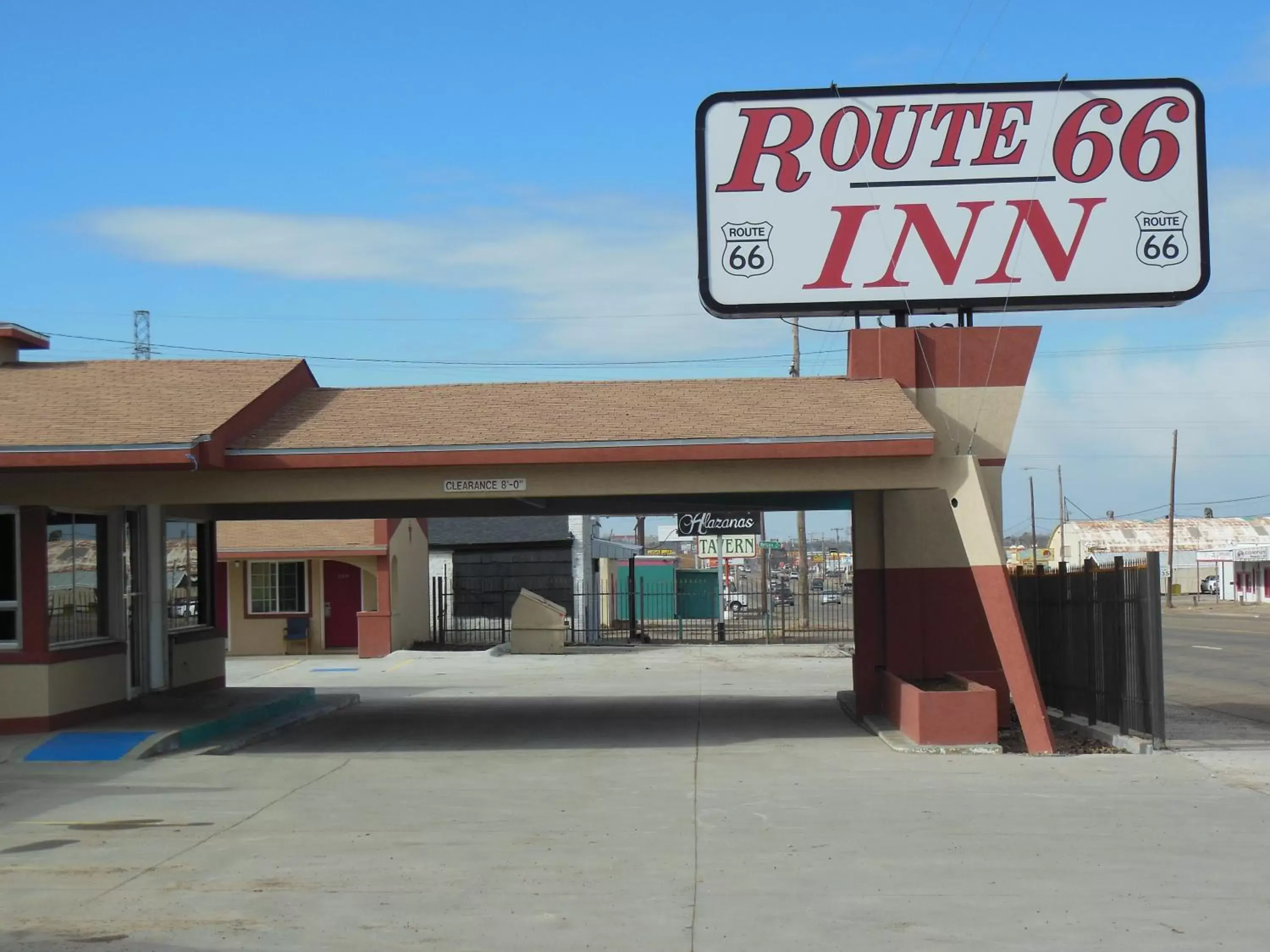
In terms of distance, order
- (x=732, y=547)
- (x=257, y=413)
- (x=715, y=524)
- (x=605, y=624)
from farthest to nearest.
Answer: (x=605, y=624), (x=732, y=547), (x=715, y=524), (x=257, y=413)

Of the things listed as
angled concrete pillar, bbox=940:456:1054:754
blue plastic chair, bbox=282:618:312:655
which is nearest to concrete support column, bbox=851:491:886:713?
angled concrete pillar, bbox=940:456:1054:754

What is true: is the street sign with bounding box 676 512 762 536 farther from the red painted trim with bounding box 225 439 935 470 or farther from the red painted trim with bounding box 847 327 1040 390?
the red painted trim with bounding box 225 439 935 470

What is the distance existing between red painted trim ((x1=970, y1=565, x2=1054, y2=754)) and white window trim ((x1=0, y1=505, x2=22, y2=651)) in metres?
10.6

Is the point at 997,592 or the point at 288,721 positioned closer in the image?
the point at 997,592

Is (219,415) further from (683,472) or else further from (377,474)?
(683,472)

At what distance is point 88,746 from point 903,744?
885 cm

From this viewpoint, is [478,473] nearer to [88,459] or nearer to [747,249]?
Answer: [88,459]

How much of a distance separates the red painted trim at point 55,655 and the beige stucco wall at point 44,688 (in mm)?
39

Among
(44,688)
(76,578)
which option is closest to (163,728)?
(44,688)

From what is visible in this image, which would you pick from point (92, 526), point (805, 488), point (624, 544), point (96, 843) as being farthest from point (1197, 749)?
point (624, 544)

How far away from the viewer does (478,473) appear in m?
15.9

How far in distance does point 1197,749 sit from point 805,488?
16.2 ft

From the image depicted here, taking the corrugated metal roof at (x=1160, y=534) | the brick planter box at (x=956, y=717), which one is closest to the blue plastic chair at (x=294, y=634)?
the brick planter box at (x=956, y=717)

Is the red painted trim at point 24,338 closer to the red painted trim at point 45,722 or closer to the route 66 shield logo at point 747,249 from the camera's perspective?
the red painted trim at point 45,722
